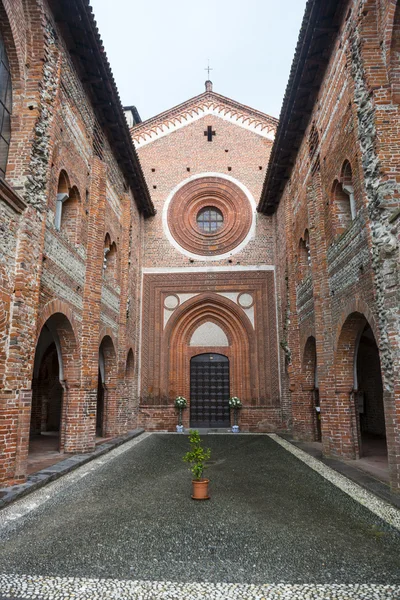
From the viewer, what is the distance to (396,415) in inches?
238

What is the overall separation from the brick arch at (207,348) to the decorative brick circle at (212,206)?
2247 mm

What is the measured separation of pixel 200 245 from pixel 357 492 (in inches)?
491

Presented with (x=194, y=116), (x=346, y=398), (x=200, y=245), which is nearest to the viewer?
(x=346, y=398)

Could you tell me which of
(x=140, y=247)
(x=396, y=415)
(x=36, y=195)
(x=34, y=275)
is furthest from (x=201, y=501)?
(x=140, y=247)

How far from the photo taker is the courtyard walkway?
11.3 ft

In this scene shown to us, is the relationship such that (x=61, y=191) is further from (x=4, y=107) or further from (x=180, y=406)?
(x=180, y=406)

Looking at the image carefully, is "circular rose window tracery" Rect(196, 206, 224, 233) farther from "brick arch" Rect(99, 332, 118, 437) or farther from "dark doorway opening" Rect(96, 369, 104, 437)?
"dark doorway opening" Rect(96, 369, 104, 437)

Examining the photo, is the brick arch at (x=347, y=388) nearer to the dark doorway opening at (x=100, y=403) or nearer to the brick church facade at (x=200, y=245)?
the brick church facade at (x=200, y=245)

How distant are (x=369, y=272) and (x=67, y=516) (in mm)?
5923

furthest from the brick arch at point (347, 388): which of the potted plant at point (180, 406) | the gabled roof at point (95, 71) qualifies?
the gabled roof at point (95, 71)

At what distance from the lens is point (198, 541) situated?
441 centimetres

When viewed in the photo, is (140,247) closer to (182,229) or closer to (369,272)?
(182,229)

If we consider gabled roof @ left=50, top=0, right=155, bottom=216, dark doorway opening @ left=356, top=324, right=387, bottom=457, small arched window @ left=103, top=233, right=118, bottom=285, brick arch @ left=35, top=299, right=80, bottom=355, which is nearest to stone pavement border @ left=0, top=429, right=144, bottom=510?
brick arch @ left=35, top=299, right=80, bottom=355

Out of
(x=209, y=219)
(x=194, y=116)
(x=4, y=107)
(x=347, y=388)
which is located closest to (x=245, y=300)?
(x=209, y=219)
